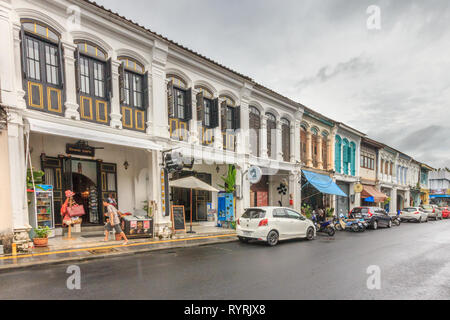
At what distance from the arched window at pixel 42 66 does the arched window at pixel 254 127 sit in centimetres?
1026

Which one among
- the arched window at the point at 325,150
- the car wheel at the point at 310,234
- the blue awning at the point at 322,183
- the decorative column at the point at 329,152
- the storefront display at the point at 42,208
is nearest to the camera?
the storefront display at the point at 42,208

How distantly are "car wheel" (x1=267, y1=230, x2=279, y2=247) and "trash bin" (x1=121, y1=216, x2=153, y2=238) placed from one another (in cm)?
475

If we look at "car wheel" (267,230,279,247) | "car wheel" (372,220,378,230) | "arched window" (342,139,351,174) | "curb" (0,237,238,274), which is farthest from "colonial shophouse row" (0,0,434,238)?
"arched window" (342,139,351,174)

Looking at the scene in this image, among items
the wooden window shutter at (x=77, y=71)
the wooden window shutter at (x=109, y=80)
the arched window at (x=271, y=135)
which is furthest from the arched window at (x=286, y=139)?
the wooden window shutter at (x=77, y=71)

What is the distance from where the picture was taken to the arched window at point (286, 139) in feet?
61.6

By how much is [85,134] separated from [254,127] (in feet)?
33.6

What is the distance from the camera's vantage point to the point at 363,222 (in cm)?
1570

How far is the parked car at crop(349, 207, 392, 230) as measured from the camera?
17.1 metres

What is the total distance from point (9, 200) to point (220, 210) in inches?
383

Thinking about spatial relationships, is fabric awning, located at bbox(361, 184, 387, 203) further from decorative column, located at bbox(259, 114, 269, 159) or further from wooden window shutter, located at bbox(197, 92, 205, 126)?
wooden window shutter, located at bbox(197, 92, 205, 126)

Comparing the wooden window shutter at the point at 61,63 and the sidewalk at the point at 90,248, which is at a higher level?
the wooden window shutter at the point at 61,63

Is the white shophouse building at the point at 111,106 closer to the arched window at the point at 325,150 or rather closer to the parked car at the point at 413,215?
the arched window at the point at 325,150

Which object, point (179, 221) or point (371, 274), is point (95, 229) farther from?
point (371, 274)
